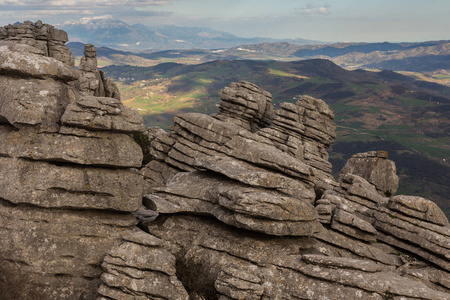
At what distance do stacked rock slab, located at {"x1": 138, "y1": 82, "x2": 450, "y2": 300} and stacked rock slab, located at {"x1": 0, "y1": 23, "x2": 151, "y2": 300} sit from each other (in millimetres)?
4223

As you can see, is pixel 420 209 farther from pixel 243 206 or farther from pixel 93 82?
pixel 93 82

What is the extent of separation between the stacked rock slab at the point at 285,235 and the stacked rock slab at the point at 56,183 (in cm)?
422

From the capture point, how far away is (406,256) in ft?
94.7

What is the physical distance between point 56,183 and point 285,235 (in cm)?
1593

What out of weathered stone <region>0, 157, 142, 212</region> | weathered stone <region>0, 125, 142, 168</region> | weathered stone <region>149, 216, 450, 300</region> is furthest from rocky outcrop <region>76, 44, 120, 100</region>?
weathered stone <region>149, 216, 450, 300</region>

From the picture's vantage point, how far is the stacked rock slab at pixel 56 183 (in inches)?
774

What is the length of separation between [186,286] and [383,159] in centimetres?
4392

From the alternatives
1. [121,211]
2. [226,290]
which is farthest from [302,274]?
[121,211]

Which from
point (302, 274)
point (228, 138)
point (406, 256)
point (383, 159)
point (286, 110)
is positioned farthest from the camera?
point (286, 110)

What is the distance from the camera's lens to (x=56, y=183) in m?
20.3

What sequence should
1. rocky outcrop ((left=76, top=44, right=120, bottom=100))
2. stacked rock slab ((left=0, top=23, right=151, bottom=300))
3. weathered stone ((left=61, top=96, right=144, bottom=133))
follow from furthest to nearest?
1. rocky outcrop ((left=76, top=44, right=120, bottom=100))
2. weathered stone ((left=61, top=96, right=144, bottom=133))
3. stacked rock slab ((left=0, top=23, right=151, bottom=300))

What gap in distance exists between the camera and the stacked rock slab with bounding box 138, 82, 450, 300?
65.7 ft

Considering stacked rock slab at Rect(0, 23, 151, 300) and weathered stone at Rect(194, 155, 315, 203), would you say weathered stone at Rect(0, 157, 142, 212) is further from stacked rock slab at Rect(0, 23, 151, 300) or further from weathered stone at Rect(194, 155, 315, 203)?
weathered stone at Rect(194, 155, 315, 203)

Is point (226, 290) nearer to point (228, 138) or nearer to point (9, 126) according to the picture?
point (9, 126)
